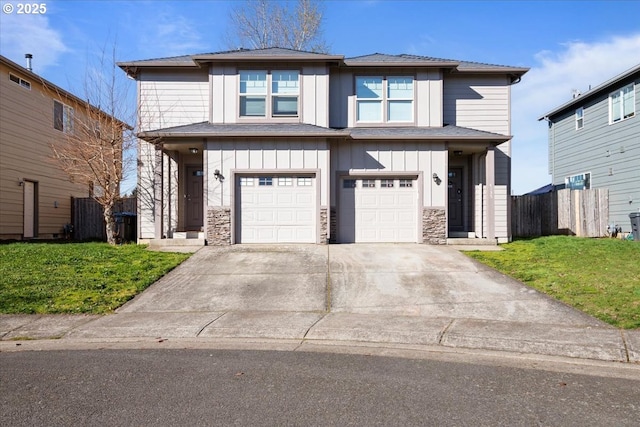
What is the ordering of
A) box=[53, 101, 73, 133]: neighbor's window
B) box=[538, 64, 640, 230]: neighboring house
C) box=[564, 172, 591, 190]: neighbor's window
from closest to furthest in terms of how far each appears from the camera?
box=[538, 64, 640, 230]: neighboring house, box=[53, 101, 73, 133]: neighbor's window, box=[564, 172, 591, 190]: neighbor's window

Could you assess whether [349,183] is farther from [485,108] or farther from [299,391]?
[299,391]

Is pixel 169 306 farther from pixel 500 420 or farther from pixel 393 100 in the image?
pixel 393 100

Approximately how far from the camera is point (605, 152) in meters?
21.3

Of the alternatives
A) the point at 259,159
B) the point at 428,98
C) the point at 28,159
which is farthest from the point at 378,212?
the point at 28,159

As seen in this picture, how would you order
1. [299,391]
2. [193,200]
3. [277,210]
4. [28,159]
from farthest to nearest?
[28,159]
[193,200]
[277,210]
[299,391]

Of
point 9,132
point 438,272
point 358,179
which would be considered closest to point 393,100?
point 358,179

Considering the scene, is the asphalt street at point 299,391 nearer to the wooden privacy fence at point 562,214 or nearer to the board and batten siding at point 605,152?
the wooden privacy fence at point 562,214

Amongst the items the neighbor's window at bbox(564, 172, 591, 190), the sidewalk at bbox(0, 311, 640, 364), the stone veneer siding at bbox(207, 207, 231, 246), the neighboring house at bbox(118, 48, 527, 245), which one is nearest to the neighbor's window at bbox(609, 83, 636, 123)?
the neighbor's window at bbox(564, 172, 591, 190)

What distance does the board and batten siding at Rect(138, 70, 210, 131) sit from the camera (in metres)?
16.4

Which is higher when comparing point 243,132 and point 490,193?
point 243,132

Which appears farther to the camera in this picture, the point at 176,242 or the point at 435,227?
the point at 435,227

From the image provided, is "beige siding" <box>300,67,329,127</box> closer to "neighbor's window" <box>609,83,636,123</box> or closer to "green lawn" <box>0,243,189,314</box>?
"green lawn" <box>0,243,189,314</box>

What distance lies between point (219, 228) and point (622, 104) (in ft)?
54.8

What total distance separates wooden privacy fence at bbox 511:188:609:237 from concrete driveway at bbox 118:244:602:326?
6805 mm
